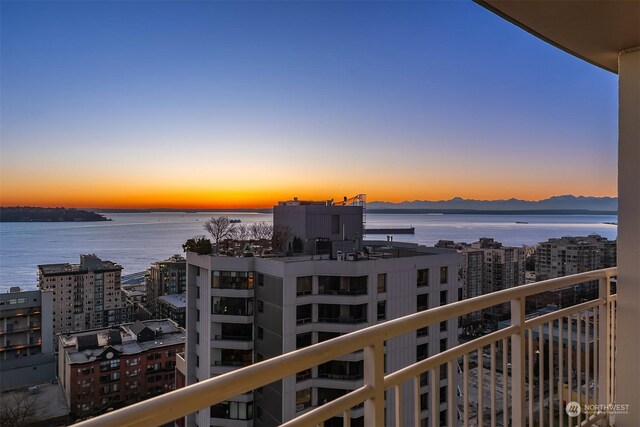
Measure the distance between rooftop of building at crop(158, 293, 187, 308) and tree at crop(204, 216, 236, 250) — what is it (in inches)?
163

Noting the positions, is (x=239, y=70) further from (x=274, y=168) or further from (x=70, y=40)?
(x=274, y=168)

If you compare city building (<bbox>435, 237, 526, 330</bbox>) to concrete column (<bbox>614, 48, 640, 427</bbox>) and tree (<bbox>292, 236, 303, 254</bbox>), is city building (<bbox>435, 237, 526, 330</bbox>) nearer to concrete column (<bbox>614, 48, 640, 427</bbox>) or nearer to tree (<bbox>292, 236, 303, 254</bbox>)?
tree (<bbox>292, 236, 303, 254</bbox>)

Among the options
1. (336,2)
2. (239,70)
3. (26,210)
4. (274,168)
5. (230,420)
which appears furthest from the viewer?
(274,168)

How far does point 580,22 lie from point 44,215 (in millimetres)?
14413

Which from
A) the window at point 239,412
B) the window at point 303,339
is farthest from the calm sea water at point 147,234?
the window at point 239,412

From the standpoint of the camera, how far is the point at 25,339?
417 inches

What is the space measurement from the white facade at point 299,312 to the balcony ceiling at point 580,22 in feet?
21.6

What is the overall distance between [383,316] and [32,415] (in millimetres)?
7699

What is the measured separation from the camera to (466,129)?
1141 cm

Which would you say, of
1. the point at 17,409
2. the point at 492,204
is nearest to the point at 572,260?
the point at 492,204

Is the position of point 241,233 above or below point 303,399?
above

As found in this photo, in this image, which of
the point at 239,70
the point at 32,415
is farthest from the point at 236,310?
the point at 239,70

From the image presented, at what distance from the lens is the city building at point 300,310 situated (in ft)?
26.5

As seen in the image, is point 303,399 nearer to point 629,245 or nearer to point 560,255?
point 560,255
